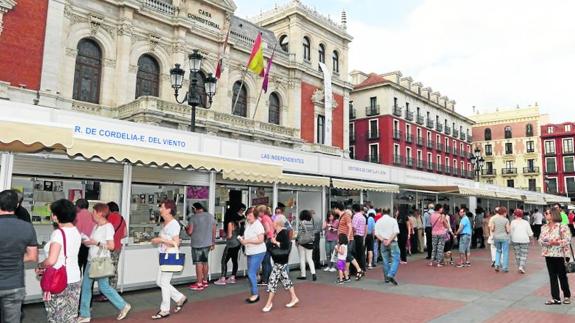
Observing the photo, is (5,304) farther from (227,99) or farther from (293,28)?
(293,28)

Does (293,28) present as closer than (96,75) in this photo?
No

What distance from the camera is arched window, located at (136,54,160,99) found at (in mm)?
25453

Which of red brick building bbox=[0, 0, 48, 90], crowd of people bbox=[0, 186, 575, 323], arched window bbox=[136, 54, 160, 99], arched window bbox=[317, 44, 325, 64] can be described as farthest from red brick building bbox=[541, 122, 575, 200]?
red brick building bbox=[0, 0, 48, 90]

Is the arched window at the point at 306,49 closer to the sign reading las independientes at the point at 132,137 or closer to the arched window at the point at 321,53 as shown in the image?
the arched window at the point at 321,53

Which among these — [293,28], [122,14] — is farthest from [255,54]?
[293,28]

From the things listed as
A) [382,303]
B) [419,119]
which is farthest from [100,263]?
[419,119]

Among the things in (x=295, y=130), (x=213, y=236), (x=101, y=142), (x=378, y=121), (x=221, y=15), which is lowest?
(x=213, y=236)

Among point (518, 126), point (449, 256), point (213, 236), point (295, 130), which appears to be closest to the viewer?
point (213, 236)

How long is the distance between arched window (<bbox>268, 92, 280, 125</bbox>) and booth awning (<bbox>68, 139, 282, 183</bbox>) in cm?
2336

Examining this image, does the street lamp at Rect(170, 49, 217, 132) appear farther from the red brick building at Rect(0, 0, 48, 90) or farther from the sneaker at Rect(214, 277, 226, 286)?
the red brick building at Rect(0, 0, 48, 90)

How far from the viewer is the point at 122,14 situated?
24031mm

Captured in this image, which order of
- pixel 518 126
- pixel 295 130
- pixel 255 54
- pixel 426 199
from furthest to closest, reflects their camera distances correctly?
1. pixel 518 126
2. pixel 295 130
3. pixel 426 199
4. pixel 255 54

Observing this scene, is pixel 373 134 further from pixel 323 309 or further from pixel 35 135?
pixel 35 135

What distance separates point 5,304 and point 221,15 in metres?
28.8
